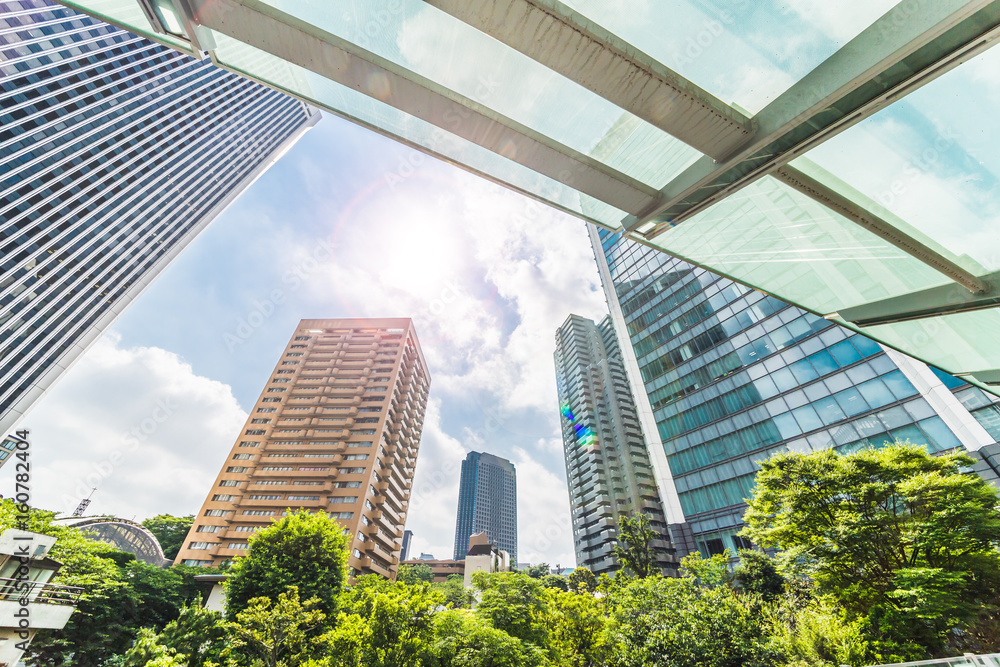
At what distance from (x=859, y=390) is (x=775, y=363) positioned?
6135mm

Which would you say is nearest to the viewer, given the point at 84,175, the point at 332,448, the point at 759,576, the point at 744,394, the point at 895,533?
the point at 895,533

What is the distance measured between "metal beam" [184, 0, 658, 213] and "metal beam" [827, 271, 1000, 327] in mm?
2626

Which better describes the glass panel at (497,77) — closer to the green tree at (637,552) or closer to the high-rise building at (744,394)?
the high-rise building at (744,394)

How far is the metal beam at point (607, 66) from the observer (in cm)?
194

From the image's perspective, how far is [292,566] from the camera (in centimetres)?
2097

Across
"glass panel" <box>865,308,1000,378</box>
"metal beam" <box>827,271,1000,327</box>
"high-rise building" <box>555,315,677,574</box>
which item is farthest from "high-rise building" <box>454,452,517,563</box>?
"metal beam" <box>827,271,1000,327</box>

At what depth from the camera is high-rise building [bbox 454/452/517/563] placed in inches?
6240

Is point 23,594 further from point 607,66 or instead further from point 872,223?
point 872,223

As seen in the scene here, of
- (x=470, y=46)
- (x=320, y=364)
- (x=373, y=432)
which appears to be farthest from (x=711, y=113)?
(x=320, y=364)

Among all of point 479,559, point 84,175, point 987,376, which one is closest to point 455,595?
point 479,559

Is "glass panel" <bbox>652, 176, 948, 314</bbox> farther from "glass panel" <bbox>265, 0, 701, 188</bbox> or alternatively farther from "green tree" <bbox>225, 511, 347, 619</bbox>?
"green tree" <bbox>225, 511, 347, 619</bbox>

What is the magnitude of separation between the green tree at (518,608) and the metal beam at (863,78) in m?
15.8

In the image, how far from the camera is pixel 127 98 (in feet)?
175

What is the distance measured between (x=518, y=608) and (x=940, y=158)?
17389 millimetres
